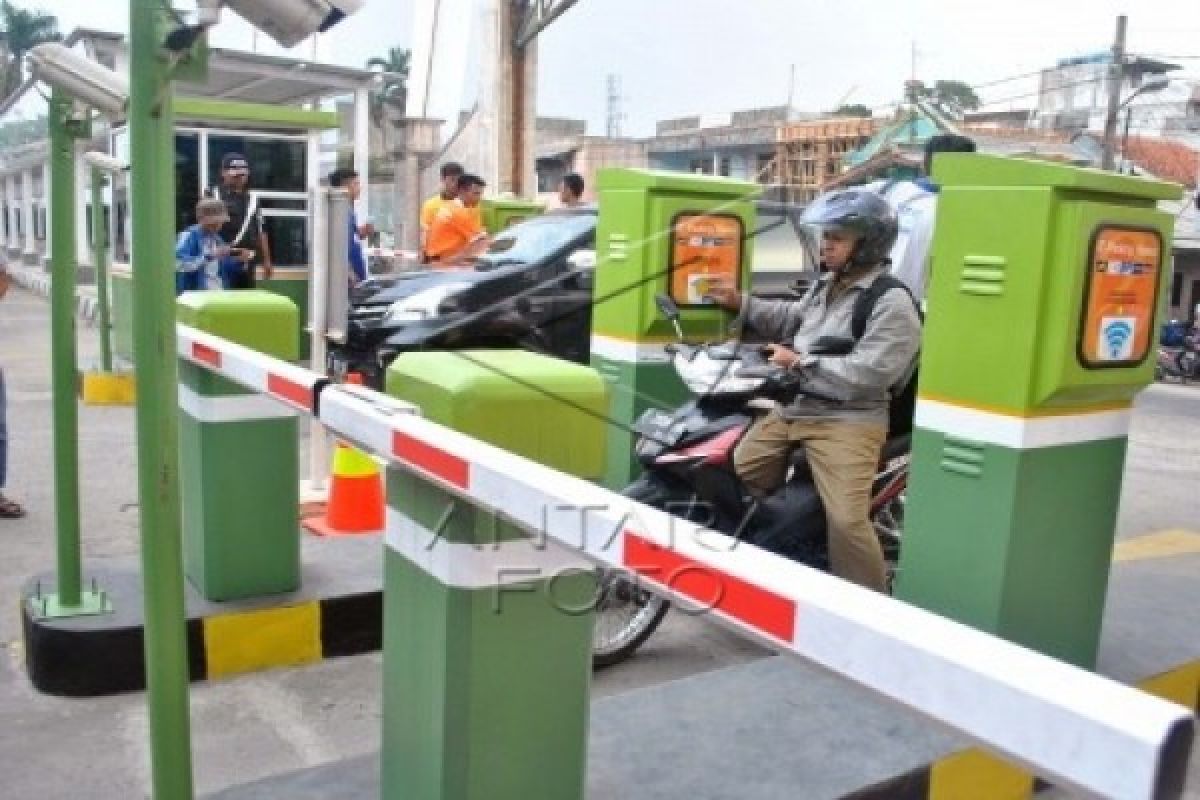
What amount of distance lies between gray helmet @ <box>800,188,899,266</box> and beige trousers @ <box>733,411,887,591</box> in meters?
0.57

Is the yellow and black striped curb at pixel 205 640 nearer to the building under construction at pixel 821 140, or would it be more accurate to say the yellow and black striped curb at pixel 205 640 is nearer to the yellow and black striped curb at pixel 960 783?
the yellow and black striped curb at pixel 960 783

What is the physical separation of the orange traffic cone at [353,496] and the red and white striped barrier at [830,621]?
2817 mm

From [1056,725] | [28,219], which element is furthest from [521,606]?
[28,219]

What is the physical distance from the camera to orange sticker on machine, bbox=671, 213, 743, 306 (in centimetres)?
527

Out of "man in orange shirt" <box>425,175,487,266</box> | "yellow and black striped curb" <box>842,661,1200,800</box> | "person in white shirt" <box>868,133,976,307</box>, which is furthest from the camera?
"man in orange shirt" <box>425,175,487,266</box>

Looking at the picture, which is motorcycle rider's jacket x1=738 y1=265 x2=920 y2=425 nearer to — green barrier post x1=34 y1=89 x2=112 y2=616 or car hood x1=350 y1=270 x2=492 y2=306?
green barrier post x1=34 y1=89 x2=112 y2=616

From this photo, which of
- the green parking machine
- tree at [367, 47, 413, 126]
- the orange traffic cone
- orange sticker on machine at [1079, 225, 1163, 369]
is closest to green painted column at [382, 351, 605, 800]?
orange sticker on machine at [1079, 225, 1163, 369]

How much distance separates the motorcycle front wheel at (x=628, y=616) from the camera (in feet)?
12.5

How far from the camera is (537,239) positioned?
26.3 ft

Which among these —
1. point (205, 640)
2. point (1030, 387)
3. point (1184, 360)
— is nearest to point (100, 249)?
point (205, 640)

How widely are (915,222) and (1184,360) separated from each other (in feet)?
38.2

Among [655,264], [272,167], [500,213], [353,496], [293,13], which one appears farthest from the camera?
[500,213]

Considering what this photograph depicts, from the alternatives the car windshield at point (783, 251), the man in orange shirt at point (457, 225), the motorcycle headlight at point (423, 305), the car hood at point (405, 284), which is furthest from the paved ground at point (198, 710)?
the man in orange shirt at point (457, 225)

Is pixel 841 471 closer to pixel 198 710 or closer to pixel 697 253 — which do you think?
pixel 697 253
